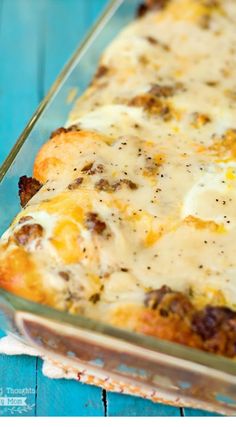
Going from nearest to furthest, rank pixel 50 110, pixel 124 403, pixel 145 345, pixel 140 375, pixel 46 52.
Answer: pixel 145 345 → pixel 140 375 → pixel 124 403 → pixel 50 110 → pixel 46 52

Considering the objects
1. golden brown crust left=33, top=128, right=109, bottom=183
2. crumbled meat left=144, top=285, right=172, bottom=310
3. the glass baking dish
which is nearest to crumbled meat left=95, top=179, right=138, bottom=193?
golden brown crust left=33, top=128, right=109, bottom=183

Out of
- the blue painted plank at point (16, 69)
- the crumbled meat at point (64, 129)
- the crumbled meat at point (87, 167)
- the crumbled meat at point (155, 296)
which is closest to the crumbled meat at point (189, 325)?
the crumbled meat at point (155, 296)

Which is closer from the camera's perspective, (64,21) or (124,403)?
(124,403)

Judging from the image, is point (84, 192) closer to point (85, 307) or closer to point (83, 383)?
point (85, 307)

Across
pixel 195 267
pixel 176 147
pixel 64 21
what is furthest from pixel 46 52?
pixel 195 267

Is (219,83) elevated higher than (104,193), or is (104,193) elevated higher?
(219,83)

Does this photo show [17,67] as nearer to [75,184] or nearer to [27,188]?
[27,188]

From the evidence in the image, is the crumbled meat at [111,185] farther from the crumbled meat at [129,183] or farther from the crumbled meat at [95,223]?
the crumbled meat at [95,223]

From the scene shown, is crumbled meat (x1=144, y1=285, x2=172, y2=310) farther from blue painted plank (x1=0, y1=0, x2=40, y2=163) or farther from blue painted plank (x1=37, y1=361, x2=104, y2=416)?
blue painted plank (x1=0, y1=0, x2=40, y2=163)
